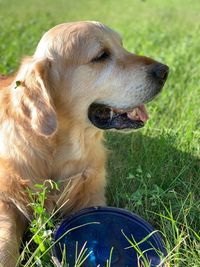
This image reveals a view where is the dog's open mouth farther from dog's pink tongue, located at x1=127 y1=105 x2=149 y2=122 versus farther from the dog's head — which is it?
dog's pink tongue, located at x1=127 y1=105 x2=149 y2=122

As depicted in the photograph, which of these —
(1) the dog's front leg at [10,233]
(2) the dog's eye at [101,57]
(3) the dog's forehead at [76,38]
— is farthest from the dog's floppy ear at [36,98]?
(1) the dog's front leg at [10,233]

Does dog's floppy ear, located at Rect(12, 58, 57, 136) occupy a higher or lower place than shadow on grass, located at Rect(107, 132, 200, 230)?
higher

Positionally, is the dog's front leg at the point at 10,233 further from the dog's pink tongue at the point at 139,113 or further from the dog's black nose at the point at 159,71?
the dog's black nose at the point at 159,71

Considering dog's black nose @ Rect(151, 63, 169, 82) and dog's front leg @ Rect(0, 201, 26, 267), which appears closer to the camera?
dog's front leg @ Rect(0, 201, 26, 267)

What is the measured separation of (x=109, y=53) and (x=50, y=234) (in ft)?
4.26

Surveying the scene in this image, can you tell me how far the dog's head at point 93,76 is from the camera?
124 inches

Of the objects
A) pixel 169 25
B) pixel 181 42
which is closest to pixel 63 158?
pixel 181 42

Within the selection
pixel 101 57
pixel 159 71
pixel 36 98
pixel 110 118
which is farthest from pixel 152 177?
pixel 36 98

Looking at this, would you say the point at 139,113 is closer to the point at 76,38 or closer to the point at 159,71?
the point at 159,71

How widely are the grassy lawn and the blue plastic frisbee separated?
107 mm

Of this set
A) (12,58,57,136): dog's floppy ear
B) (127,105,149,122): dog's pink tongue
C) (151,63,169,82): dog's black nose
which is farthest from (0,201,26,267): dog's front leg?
(151,63,169,82): dog's black nose

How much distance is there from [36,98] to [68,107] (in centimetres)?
27

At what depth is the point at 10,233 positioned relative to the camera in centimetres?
283

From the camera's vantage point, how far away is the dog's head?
3.14 metres
